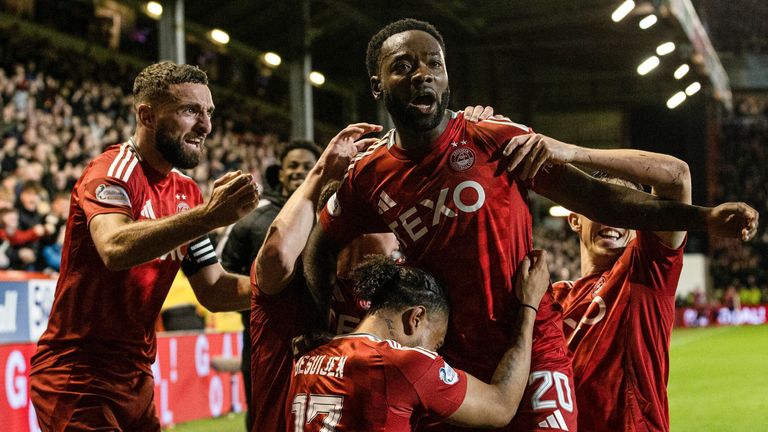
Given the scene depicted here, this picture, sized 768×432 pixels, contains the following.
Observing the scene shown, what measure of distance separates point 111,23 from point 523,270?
2005 cm

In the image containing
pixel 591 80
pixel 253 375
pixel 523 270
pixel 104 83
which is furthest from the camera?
pixel 591 80

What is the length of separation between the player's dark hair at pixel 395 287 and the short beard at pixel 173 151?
1.05 meters

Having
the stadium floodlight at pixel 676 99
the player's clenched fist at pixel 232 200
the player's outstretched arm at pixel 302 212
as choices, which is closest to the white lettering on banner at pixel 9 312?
the player's outstretched arm at pixel 302 212

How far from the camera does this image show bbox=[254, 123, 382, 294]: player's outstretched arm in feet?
12.0

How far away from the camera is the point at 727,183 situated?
42.4 metres

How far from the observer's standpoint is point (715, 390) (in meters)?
13.6

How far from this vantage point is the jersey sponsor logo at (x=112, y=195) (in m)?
3.89

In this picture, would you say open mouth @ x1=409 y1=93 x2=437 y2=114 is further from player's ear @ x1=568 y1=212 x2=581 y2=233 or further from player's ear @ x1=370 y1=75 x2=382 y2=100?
player's ear @ x1=568 y1=212 x2=581 y2=233

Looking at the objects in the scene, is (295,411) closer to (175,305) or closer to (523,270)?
(523,270)

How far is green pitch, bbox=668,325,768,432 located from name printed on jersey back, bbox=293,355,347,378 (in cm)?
735

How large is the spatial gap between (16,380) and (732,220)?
5.99m

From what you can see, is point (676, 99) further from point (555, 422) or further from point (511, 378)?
point (511, 378)

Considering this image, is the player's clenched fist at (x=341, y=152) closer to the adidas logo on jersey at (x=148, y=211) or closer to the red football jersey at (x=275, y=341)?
the red football jersey at (x=275, y=341)

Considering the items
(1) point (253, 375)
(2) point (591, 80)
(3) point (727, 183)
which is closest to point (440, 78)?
(1) point (253, 375)
